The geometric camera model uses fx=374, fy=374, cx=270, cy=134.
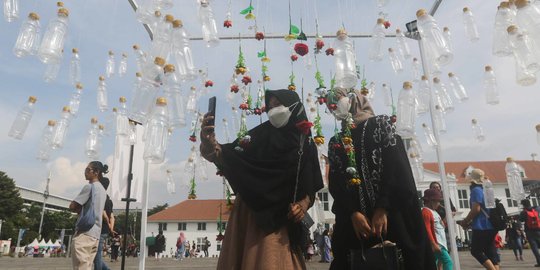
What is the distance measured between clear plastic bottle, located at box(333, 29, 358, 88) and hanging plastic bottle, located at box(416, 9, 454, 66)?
104 centimetres

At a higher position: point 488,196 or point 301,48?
point 301,48

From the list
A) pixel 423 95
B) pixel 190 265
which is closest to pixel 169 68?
pixel 423 95

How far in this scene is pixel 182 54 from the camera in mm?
5152

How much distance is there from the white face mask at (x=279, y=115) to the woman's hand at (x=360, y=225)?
93 centimetres

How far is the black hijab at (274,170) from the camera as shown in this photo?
286 centimetres

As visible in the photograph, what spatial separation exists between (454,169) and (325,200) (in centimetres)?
1886

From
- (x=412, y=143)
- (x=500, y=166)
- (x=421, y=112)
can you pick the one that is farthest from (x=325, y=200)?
(x=421, y=112)

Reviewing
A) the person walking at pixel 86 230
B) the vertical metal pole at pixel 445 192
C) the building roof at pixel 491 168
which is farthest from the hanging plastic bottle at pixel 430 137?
the building roof at pixel 491 168

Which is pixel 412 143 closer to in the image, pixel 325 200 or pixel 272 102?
pixel 272 102

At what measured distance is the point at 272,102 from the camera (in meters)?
3.24

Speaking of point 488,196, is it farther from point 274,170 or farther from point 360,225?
point 274,170

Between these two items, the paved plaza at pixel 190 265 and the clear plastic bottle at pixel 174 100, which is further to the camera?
the paved plaza at pixel 190 265

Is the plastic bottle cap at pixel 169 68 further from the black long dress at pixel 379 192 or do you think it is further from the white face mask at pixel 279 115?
the black long dress at pixel 379 192

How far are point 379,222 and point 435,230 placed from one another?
9.55ft
